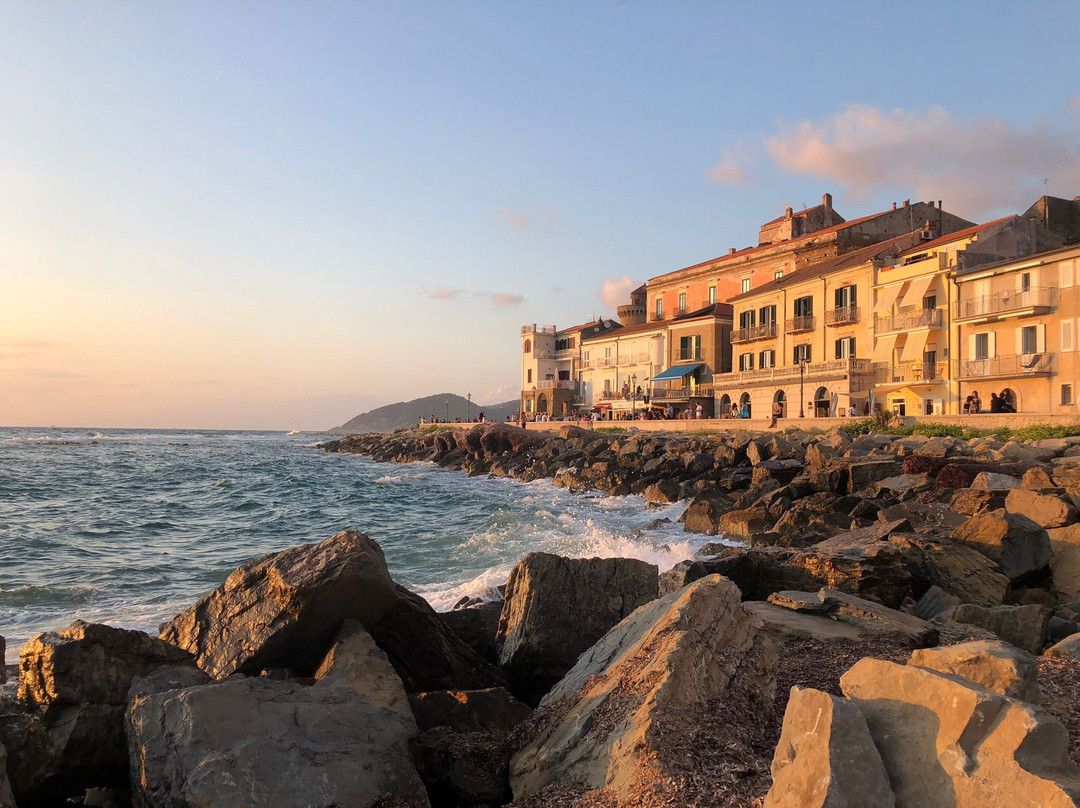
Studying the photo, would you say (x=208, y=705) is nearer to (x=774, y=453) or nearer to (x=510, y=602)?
(x=510, y=602)

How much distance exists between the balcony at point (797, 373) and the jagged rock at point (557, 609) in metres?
34.0

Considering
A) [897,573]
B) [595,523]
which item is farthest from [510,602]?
[595,523]

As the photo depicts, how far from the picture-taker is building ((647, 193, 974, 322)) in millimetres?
44562

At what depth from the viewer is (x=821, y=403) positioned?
130 ft

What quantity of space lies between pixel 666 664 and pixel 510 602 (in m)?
3.24

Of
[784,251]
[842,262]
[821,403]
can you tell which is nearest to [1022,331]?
[821,403]

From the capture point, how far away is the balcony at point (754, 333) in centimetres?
4483

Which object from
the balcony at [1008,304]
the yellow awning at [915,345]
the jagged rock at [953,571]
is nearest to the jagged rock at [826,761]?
the jagged rock at [953,571]

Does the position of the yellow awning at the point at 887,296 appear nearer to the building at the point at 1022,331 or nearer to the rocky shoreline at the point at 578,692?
the building at the point at 1022,331

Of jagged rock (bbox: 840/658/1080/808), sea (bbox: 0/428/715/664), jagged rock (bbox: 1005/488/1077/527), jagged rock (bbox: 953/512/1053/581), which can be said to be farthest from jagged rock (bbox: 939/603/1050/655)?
sea (bbox: 0/428/715/664)

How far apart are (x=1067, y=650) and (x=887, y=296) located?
35455 mm

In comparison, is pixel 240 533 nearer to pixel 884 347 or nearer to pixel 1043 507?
pixel 1043 507

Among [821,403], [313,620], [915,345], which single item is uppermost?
[915,345]

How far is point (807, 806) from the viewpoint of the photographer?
8.86 ft
